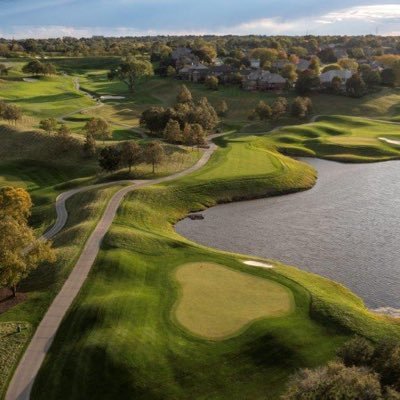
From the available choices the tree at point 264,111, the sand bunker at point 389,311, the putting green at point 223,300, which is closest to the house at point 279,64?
the tree at point 264,111

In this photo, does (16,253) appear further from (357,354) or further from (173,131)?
(173,131)

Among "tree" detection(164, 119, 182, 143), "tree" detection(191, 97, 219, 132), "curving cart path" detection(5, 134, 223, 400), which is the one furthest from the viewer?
"tree" detection(191, 97, 219, 132)

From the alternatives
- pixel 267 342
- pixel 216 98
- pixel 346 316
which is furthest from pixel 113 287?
pixel 216 98

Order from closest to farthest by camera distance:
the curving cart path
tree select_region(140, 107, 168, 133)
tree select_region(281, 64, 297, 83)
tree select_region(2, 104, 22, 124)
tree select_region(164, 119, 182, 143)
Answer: the curving cart path → tree select_region(164, 119, 182, 143) → tree select_region(140, 107, 168, 133) → tree select_region(2, 104, 22, 124) → tree select_region(281, 64, 297, 83)

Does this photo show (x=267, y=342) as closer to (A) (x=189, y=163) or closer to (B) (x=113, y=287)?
(B) (x=113, y=287)

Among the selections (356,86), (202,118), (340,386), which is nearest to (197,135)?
(202,118)

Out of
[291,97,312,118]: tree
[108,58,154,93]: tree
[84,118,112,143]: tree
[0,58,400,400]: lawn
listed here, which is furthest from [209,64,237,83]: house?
[0,58,400,400]: lawn

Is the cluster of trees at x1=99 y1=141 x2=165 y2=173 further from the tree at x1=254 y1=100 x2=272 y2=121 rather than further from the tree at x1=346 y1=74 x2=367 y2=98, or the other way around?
the tree at x1=346 y1=74 x2=367 y2=98
